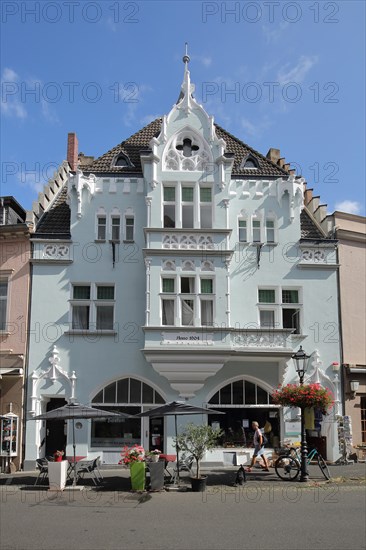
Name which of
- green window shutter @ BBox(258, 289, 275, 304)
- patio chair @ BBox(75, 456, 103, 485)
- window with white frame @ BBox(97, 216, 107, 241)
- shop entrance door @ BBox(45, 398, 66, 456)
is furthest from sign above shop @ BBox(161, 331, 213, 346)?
patio chair @ BBox(75, 456, 103, 485)

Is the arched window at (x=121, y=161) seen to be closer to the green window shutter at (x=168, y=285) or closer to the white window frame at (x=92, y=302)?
the white window frame at (x=92, y=302)

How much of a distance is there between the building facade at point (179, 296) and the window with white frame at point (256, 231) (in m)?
0.06

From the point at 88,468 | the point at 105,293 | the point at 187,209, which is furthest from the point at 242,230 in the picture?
the point at 88,468

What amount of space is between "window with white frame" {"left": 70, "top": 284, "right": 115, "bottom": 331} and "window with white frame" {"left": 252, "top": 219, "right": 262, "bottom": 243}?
643cm

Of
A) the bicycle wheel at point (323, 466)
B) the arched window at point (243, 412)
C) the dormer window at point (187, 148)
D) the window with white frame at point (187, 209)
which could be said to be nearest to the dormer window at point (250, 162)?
the dormer window at point (187, 148)

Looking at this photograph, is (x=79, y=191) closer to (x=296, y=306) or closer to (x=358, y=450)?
(x=296, y=306)

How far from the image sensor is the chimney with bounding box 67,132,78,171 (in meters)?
30.4

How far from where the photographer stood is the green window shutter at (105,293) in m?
24.7

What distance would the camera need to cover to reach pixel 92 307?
959 inches

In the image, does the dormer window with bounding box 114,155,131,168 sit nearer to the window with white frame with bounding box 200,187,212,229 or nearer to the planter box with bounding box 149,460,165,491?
the window with white frame with bounding box 200,187,212,229

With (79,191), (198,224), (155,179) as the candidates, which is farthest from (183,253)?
(79,191)

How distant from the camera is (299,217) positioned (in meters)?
25.6

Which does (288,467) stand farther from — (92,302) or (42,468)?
(92,302)

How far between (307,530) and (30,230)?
55.9ft
